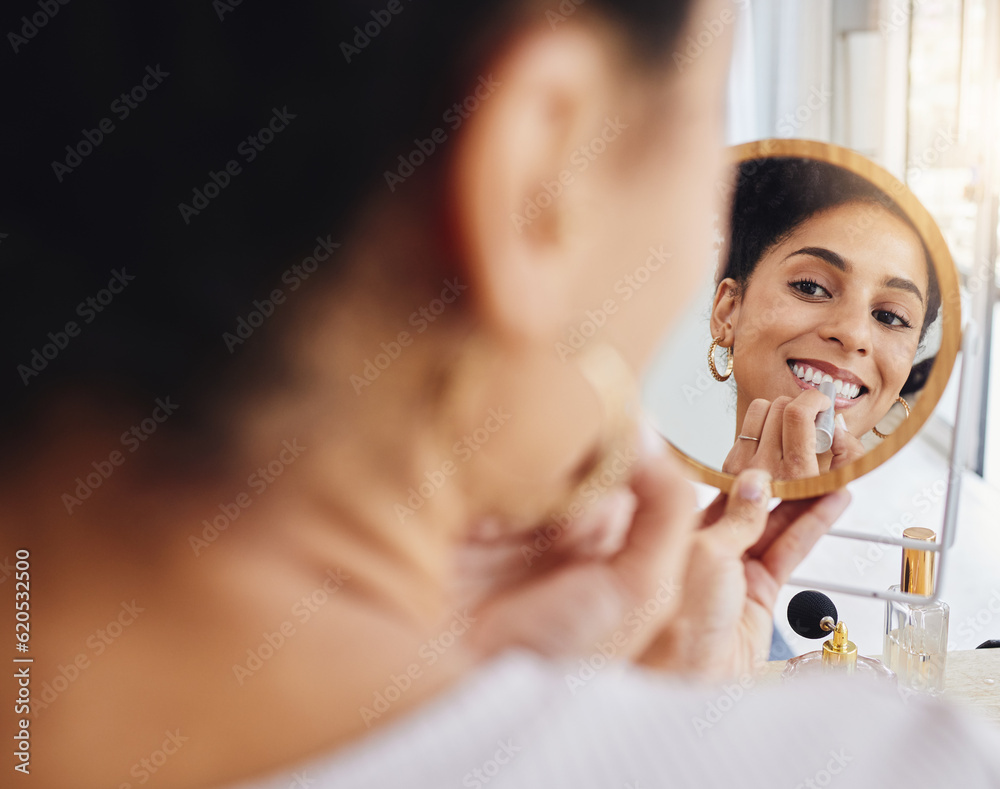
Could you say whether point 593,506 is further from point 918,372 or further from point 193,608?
point 193,608

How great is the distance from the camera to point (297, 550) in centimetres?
31

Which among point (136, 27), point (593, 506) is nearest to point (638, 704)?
point (136, 27)

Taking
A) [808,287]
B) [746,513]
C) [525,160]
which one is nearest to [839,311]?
[808,287]

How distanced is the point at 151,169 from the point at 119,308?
0.16ft

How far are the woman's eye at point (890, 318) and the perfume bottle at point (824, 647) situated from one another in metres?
0.23

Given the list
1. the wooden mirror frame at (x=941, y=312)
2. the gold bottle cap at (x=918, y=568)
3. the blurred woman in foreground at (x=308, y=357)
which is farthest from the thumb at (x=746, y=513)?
the blurred woman in foreground at (x=308, y=357)

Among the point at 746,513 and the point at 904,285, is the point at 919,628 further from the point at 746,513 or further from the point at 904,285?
the point at 904,285

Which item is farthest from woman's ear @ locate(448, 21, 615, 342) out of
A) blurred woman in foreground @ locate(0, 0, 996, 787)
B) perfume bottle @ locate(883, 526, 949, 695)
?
perfume bottle @ locate(883, 526, 949, 695)

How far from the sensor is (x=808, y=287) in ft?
2.07

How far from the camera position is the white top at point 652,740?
24 cm

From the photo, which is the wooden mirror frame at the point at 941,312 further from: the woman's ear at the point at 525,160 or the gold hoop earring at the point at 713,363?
the woman's ear at the point at 525,160

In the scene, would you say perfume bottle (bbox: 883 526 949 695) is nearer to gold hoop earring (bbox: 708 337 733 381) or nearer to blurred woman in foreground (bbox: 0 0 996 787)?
gold hoop earring (bbox: 708 337 733 381)

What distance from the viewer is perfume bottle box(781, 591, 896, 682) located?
0.62 metres

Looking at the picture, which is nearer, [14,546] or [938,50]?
[14,546]
